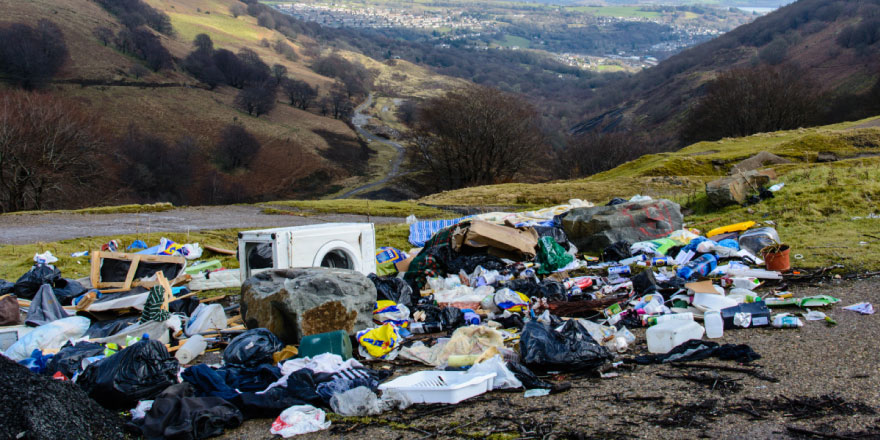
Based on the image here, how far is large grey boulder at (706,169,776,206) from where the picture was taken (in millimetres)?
16547

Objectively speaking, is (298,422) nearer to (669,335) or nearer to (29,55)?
(669,335)

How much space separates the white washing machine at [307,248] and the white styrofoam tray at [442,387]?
5095 mm

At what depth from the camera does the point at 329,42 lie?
651 feet

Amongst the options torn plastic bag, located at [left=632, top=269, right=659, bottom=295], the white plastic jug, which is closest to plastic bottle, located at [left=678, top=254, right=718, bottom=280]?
torn plastic bag, located at [left=632, top=269, right=659, bottom=295]

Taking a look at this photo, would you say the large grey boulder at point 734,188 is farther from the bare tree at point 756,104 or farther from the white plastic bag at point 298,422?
the bare tree at point 756,104

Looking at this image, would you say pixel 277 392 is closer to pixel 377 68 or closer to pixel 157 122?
pixel 157 122

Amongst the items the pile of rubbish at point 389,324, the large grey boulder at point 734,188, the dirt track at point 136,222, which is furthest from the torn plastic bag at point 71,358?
the large grey boulder at point 734,188

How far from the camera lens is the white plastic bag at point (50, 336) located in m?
7.62

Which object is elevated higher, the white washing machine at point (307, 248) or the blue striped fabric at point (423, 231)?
the white washing machine at point (307, 248)

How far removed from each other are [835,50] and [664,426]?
421 ft

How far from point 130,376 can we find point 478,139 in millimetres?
42824

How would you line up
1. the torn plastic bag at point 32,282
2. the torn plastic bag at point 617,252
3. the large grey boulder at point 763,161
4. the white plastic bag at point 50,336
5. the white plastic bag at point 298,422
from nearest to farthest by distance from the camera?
the white plastic bag at point 298,422 → the white plastic bag at point 50,336 → the torn plastic bag at point 32,282 → the torn plastic bag at point 617,252 → the large grey boulder at point 763,161

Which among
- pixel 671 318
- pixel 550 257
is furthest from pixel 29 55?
pixel 671 318

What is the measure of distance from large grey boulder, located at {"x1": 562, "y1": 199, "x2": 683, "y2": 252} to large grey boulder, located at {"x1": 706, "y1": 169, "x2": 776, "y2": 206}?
2.88m
